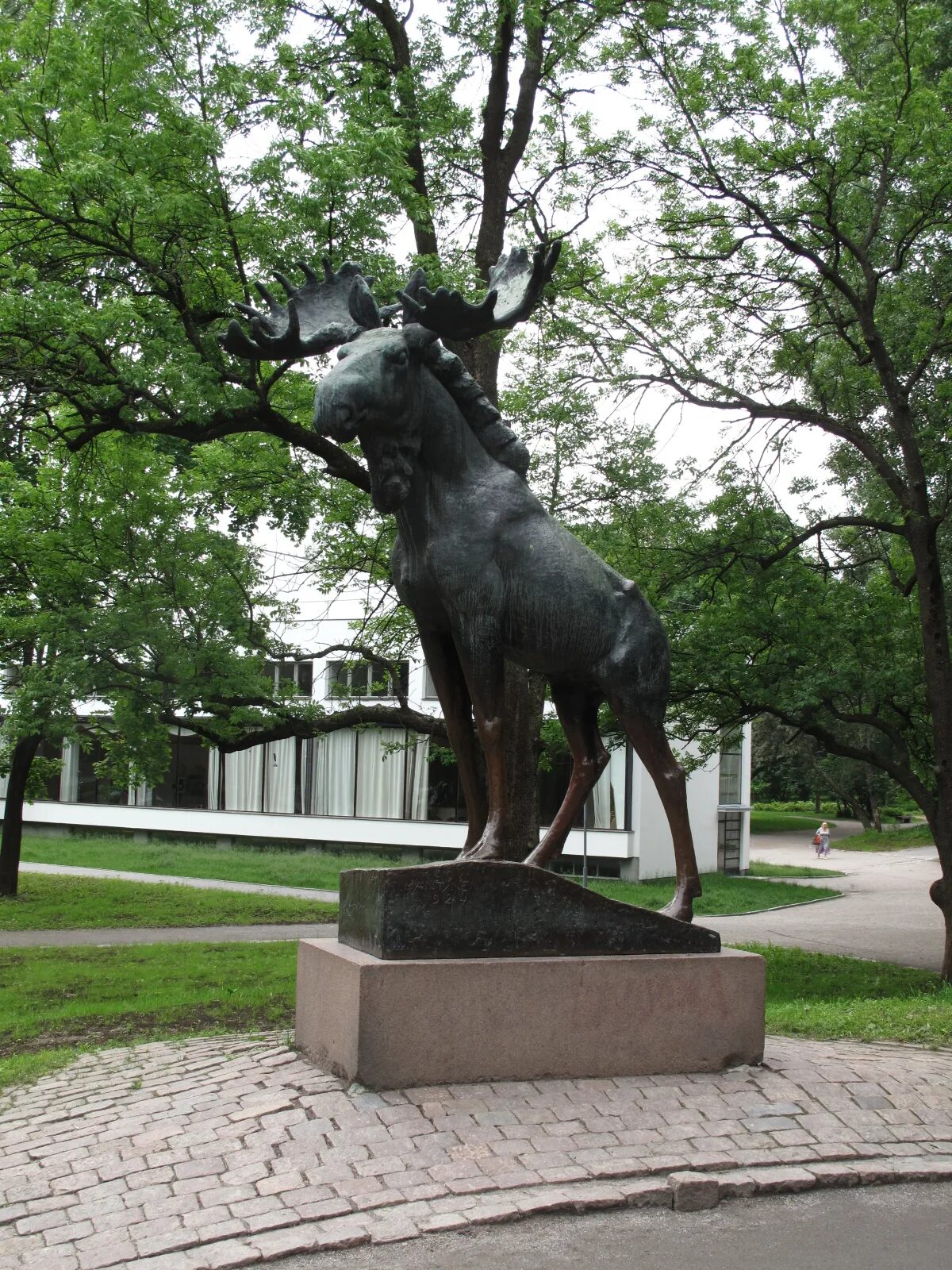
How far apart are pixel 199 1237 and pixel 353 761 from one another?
92.1ft

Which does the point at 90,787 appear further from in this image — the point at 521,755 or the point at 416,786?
A: the point at 521,755

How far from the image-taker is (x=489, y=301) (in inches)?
257

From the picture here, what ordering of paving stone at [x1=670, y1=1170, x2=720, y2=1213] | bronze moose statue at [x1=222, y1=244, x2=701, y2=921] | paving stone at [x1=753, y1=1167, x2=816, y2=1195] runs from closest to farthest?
1. paving stone at [x1=670, y1=1170, x2=720, y2=1213]
2. paving stone at [x1=753, y1=1167, x2=816, y2=1195]
3. bronze moose statue at [x1=222, y1=244, x2=701, y2=921]

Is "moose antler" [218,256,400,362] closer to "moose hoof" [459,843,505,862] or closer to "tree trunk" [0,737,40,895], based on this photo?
"moose hoof" [459,843,505,862]

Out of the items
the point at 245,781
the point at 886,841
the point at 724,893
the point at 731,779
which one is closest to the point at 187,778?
the point at 245,781

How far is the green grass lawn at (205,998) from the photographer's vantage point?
8539 millimetres

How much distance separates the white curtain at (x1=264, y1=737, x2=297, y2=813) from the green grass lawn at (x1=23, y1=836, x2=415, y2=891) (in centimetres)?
120

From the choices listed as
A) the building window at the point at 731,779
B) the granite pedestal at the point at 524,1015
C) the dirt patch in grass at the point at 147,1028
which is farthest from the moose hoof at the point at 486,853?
the building window at the point at 731,779

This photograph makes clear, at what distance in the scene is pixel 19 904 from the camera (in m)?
19.6

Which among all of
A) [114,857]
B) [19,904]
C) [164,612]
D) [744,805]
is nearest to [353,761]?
[114,857]

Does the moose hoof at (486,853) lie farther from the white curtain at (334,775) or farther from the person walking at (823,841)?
the person walking at (823,841)

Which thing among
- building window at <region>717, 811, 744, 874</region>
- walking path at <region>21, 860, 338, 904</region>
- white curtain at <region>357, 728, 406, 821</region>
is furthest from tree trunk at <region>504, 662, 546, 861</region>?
building window at <region>717, 811, 744, 874</region>

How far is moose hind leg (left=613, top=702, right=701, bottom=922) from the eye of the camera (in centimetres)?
695

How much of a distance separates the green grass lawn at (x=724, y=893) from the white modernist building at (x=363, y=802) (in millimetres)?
1325
